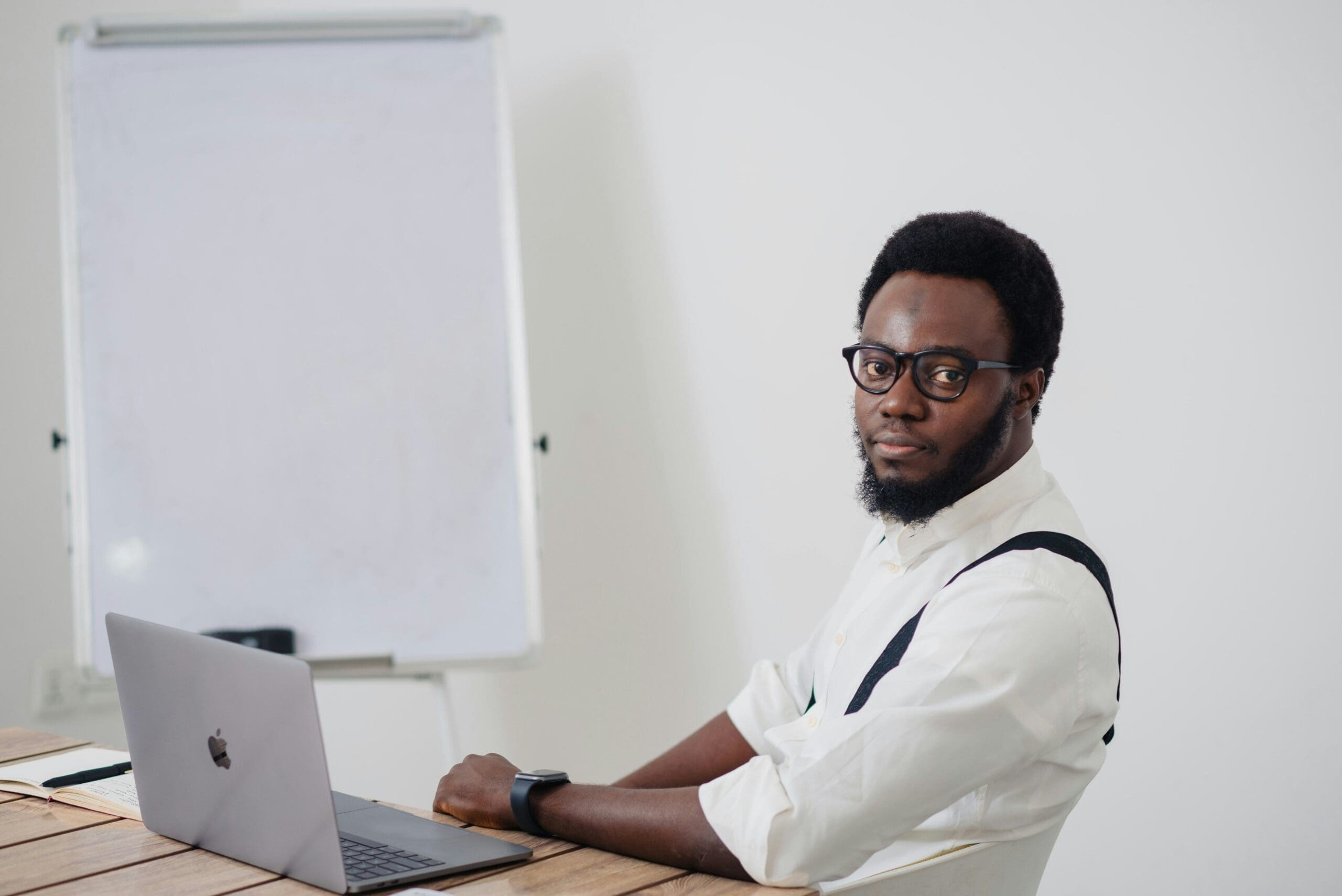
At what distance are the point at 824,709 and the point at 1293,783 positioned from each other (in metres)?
0.90

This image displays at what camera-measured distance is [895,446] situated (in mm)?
1290

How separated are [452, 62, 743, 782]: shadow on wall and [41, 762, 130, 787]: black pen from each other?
4.17 feet

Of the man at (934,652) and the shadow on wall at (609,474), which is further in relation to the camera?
the shadow on wall at (609,474)

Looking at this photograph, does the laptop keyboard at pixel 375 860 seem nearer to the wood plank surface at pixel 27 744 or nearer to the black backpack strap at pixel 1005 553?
the black backpack strap at pixel 1005 553

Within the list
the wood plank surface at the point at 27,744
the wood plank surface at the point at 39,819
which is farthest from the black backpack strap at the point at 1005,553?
the wood plank surface at the point at 27,744

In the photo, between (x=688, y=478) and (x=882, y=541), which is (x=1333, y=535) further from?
(x=688, y=478)

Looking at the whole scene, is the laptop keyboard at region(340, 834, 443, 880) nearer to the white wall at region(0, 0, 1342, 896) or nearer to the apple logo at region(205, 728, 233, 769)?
the apple logo at region(205, 728, 233, 769)

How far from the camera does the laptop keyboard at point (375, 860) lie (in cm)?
100

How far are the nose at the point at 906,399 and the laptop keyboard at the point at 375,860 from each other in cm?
66

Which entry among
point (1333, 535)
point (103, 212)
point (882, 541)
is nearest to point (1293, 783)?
point (1333, 535)

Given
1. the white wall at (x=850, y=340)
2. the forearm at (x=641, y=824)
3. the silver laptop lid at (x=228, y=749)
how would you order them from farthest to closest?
the white wall at (x=850, y=340)
the forearm at (x=641, y=824)
the silver laptop lid at (x=228, y=749)

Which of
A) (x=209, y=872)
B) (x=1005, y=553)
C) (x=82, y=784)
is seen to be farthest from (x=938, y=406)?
(x=82, y=784)

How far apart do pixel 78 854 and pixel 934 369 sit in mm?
988

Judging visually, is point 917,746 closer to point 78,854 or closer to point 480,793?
point 480,793
